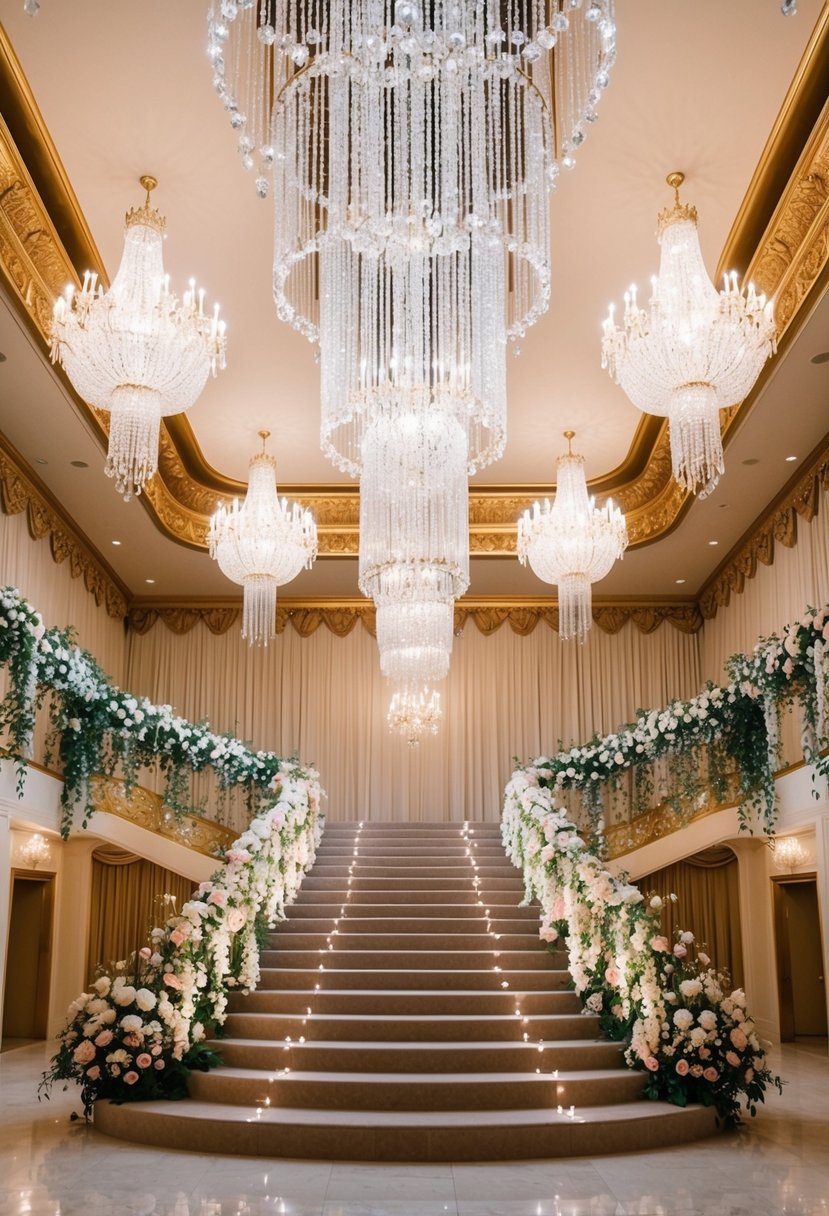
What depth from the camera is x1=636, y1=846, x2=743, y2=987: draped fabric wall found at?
1538 cm

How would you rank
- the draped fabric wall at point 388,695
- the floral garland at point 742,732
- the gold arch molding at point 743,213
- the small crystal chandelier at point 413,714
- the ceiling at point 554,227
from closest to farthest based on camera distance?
the ceiling at point 554,227, the gold arch molding at point 743,213, the floral garland at point 742,732, the small crystal chandelier at point 413,714, the draped fabric wall at point 388,695

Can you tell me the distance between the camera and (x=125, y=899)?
1603 cm

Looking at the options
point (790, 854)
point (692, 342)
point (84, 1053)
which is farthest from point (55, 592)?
point (790, 854)

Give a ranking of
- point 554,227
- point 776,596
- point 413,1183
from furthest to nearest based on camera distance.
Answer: point 776,596 → point 554,227 → point 413,1183

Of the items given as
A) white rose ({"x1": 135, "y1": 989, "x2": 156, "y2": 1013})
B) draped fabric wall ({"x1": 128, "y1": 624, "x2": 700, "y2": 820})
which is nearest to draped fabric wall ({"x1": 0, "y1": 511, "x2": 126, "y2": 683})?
draped fabric wall ({"x1": 128, "y1": 624, "x2": 700, "y2": 820})

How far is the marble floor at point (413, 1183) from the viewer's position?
18.7 ft

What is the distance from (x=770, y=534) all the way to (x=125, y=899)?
34.5 feet

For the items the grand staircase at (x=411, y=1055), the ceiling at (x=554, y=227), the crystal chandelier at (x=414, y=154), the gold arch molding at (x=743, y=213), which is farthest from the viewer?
the gold arch molding at (x=743, y=213)

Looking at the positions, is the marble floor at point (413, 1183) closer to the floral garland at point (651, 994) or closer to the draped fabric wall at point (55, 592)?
the floral garland at point (651, 994)

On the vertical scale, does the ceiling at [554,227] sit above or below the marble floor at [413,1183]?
above

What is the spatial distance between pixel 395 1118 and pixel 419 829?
25.5ft

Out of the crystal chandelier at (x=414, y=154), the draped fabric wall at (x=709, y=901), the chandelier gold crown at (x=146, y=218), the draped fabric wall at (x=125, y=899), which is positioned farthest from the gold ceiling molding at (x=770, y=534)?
the draped fabric wall at (x=125, y=899)

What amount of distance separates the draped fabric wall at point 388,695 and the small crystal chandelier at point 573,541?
566cm

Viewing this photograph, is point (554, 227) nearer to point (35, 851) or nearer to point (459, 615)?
point (459, 615)
